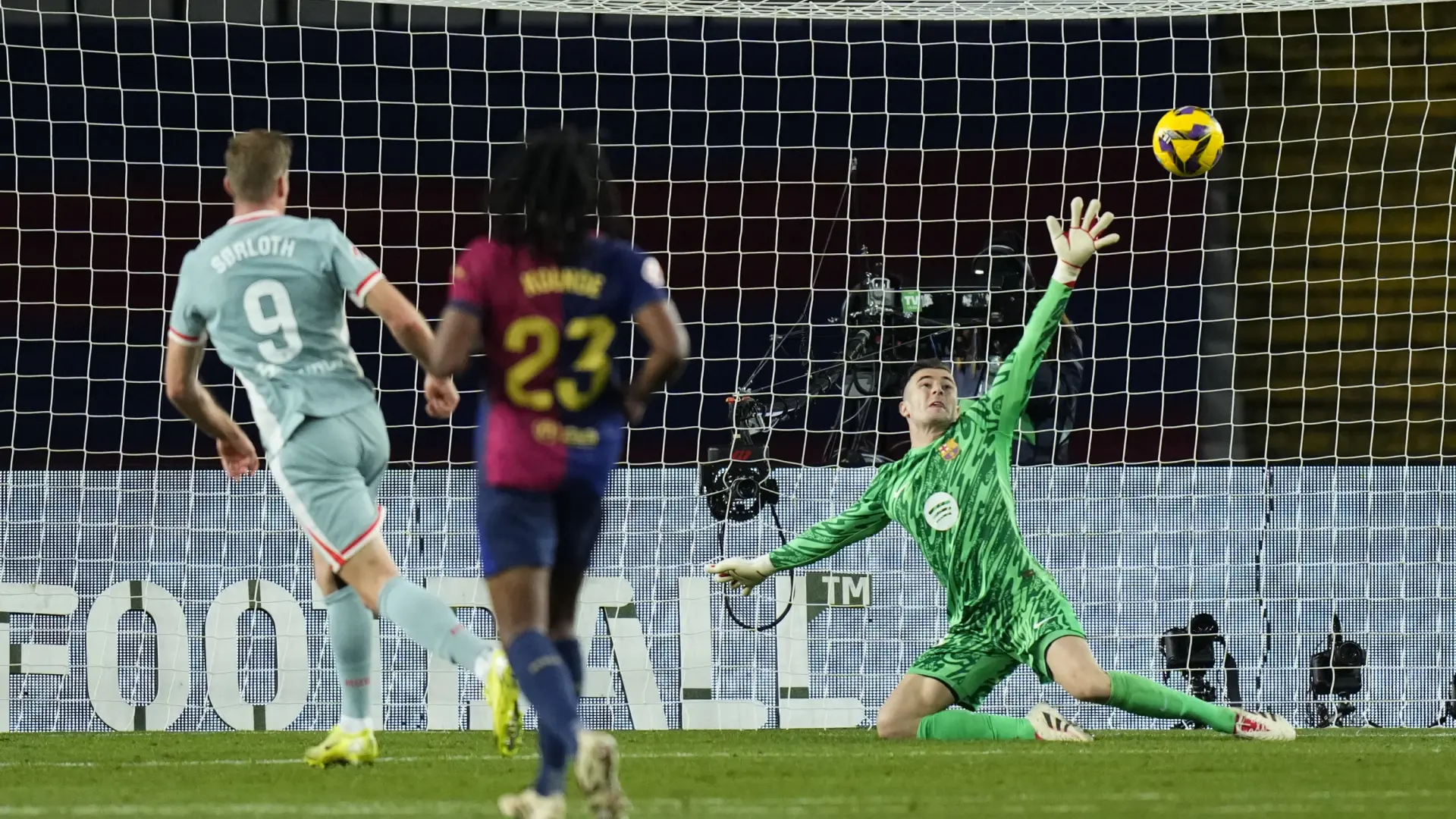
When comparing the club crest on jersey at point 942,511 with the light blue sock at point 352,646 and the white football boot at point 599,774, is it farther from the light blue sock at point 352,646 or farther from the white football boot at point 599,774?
the white football boot at point 599,774

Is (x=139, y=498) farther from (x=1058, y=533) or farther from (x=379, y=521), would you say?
(x=1058, y=533)

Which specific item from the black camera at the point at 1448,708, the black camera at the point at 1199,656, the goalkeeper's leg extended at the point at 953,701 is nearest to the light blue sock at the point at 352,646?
the goalkeeper's leg extended at the point at 953,701

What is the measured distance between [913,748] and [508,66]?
7585 mm

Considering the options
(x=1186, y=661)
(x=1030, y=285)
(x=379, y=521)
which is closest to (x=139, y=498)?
(x=379, y=521)

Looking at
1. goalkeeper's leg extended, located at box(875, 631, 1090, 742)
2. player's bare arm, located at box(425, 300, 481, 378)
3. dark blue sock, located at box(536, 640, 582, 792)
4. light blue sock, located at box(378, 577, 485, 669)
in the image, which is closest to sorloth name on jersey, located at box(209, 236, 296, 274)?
light blue sock, located at box(378, 577, 485, 669)

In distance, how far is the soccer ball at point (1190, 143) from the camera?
26.6 feet

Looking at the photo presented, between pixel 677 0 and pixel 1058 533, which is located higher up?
pixel 677 0

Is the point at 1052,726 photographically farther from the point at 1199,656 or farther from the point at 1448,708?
the point at 1448,708

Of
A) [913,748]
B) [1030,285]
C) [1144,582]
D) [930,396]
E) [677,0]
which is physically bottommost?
[913,748]

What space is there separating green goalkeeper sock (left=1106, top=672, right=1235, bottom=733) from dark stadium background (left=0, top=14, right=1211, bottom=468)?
4988 millimetres

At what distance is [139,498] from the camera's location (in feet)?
27.5

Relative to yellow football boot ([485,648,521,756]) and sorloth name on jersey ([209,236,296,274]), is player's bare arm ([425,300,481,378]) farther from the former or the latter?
sorloth name on jersey ([209,236,296,274])

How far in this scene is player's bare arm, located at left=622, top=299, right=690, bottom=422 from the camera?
13.4ft

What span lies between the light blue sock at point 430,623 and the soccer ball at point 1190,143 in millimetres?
4165
